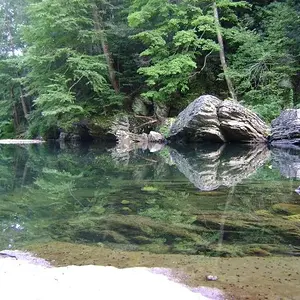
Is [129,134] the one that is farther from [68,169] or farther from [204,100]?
[68,169]

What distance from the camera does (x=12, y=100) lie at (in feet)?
88.7

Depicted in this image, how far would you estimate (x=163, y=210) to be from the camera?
4.55 m

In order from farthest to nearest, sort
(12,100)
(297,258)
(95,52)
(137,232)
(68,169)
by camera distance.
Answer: (12,100), (95,52), (68,169), (137,232), (297,258)

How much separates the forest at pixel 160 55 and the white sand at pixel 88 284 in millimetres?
12488

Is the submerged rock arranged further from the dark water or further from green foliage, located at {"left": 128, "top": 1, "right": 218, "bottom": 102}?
green foliage, located at {"left": 128, "top": 1, "right": 218, "bottom": 102}

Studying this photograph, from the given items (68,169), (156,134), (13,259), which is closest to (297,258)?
(13,259)

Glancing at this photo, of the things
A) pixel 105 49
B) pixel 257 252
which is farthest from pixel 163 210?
pixel 105 49

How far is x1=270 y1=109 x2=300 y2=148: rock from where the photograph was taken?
1223 centimetres

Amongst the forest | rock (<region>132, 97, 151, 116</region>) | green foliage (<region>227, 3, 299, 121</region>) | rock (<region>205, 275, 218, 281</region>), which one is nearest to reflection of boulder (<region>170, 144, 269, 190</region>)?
rock (<region>205, 275, 218, 281</region>)

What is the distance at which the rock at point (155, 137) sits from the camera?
1626cm

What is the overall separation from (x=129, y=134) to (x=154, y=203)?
41.9 ft

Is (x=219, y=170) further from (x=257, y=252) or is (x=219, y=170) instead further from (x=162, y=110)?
(x=162, y=110)

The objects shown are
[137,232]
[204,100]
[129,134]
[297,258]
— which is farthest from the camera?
[129,134]

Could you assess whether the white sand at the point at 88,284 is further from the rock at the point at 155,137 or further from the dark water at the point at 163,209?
the rock at the point at 155,137
